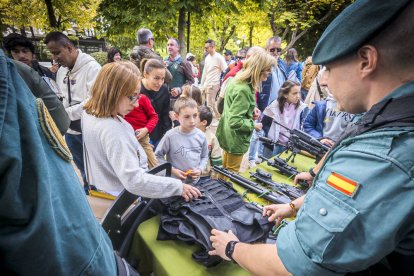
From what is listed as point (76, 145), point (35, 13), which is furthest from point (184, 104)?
point (35, 13)

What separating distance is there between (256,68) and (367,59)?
91.0 inches

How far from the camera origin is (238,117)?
3.14 meters

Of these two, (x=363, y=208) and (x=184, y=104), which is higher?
(x=363, y=208)

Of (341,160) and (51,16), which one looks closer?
(341,160)

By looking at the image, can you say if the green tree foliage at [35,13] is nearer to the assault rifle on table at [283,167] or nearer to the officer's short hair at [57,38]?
the officer's short hair at [57,38]

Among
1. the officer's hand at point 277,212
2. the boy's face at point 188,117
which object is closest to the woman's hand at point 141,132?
the boy's face at point 188,117

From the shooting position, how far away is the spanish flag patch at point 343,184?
73cm

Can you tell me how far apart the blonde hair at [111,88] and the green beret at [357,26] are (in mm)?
1351

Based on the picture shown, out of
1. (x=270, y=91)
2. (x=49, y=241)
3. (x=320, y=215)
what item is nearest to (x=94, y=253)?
(x=49, y=241)

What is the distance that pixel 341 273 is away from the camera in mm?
790

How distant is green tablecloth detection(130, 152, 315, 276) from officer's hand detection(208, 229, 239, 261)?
15 centimetres

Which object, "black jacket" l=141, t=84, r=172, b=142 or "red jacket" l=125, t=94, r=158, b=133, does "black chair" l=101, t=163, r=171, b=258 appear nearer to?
"red jacket" l=125, t=94, r=158, b=133

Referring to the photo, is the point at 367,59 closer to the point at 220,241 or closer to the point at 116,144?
the point at 220,241

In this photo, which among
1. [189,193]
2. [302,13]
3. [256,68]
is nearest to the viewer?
[189,193]
